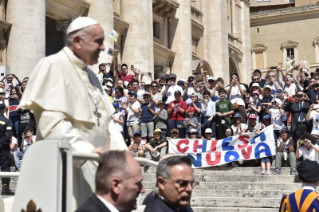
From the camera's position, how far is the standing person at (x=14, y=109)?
14945 mm

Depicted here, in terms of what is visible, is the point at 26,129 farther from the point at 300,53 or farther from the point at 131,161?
the point at 300,53

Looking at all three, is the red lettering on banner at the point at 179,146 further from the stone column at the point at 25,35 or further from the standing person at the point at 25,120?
the stone column at the point at 25,35

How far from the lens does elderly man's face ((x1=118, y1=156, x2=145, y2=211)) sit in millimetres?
3049

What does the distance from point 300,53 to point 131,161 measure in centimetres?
5469

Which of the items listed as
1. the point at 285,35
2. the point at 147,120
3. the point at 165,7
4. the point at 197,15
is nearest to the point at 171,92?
the point at 147,120

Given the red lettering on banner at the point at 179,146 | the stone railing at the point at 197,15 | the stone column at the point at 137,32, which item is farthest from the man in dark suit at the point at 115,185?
the stone railing at the point at 197,15

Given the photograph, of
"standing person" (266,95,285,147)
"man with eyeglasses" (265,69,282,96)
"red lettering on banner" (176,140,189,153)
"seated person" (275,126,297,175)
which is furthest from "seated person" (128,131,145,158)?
"man with eyeglasses" (265,69,282,96)

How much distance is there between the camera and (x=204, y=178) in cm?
1355

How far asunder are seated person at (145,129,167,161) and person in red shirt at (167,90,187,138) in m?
0.95

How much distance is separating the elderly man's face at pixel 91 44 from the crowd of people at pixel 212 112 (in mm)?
10060

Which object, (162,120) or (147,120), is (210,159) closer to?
(162,120)

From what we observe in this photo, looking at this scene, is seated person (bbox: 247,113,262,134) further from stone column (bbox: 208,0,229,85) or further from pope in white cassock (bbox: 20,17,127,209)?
stone column (bbox: 208,0,229,85)

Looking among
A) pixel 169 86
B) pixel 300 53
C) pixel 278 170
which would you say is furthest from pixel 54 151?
pixel 300 53

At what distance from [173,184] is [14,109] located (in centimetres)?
1155
